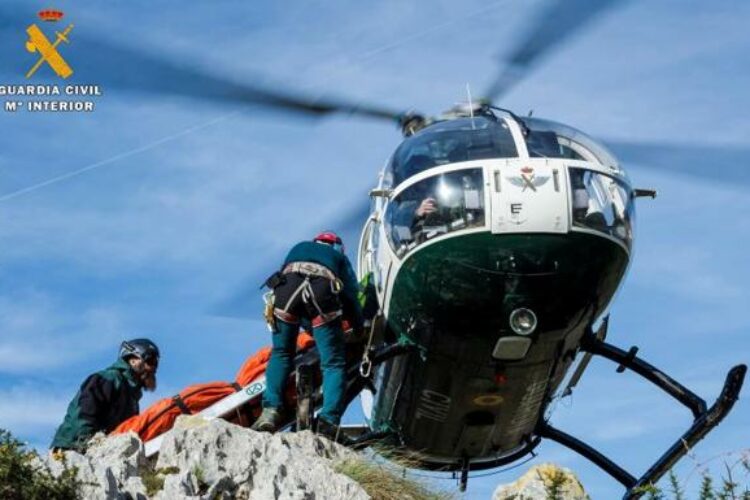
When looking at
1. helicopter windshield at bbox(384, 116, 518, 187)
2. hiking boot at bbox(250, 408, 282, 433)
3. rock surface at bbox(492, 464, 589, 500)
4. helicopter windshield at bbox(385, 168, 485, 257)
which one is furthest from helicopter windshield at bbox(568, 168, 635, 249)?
hiking boot at bbox(250, 408, 282, 433)

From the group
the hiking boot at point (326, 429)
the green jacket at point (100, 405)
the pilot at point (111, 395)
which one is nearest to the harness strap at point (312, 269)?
the hiking boot at point (326, 429)

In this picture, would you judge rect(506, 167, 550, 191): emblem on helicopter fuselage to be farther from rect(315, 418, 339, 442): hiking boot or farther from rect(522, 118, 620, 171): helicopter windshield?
rect(315, 418, 339, 442): hiking boot

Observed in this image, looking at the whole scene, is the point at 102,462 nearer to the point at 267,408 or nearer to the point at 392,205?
the point at 267,408

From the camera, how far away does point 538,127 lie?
35.1 feet

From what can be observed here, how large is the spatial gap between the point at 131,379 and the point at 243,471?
293 centimetres

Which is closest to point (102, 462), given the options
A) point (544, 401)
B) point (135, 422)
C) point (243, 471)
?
point (243, 471)

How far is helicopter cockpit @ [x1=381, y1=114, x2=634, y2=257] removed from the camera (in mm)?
9875

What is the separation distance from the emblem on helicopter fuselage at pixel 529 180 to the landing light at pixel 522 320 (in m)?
0.94

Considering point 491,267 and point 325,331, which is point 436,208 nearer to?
point 491,267

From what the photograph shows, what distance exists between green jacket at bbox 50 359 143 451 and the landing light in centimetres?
331

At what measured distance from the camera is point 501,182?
9930mm

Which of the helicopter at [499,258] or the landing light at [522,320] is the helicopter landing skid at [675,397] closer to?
the helicopter at [499,258]

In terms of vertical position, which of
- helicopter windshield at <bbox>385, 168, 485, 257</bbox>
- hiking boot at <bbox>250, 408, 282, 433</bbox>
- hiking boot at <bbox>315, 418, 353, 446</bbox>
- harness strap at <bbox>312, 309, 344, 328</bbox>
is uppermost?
helicopter windshield at <bbox>385, 168, 485, 257</bbox>

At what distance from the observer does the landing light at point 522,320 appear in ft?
33.0
